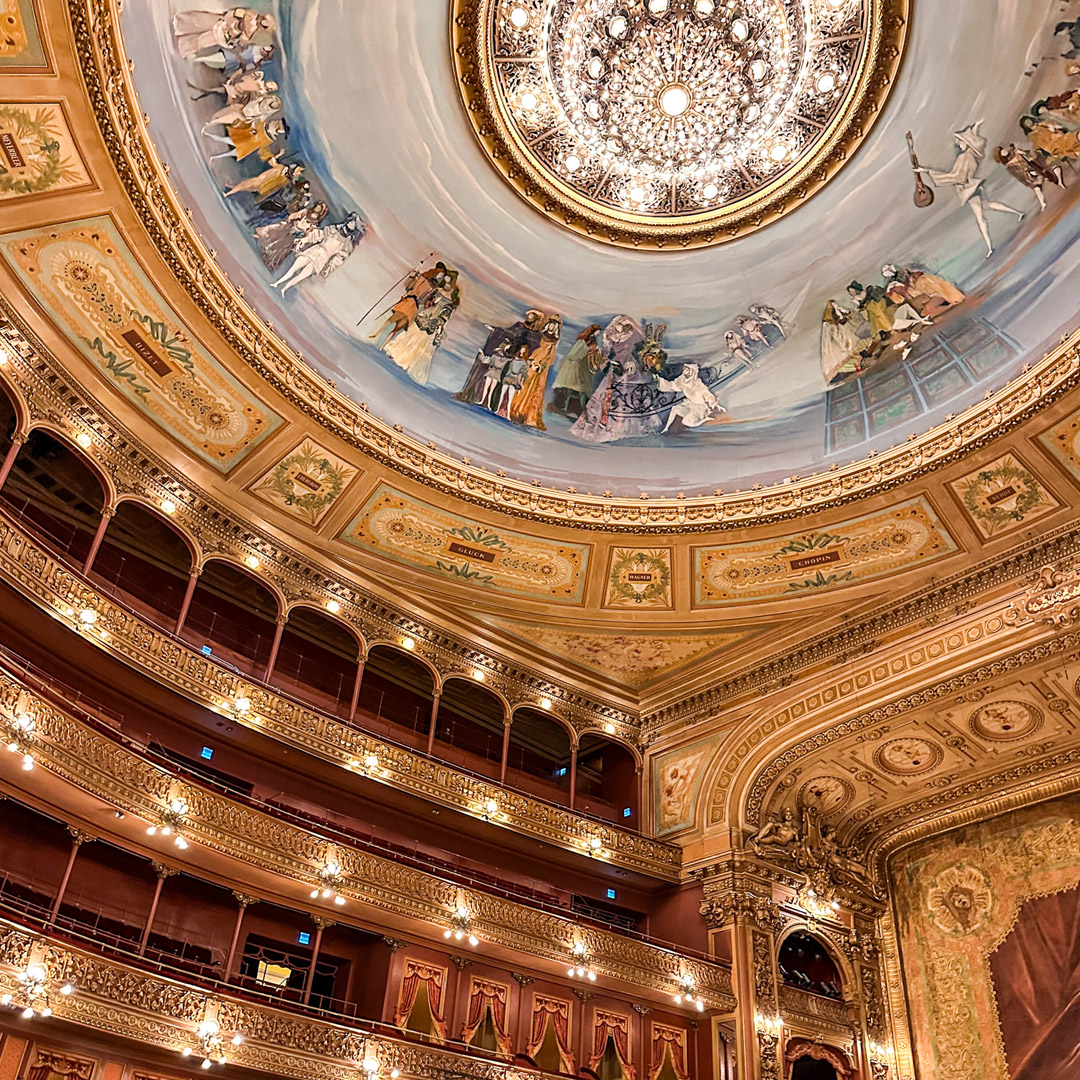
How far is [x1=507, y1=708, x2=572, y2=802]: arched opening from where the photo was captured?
20172 millimetres

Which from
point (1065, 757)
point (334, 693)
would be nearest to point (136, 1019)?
point (334, 693)

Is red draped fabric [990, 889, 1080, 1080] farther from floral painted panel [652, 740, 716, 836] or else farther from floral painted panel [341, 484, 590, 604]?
floral painted panel [341, 484, 590, 604]

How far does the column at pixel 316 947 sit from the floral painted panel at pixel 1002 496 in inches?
472

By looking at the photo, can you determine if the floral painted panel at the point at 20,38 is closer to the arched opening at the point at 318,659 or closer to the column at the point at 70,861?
the column at the point at 70,861

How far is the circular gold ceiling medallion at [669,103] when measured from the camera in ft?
56.2

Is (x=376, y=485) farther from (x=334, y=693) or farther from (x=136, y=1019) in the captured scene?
(x=136, y=1019)

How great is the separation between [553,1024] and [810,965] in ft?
18.3

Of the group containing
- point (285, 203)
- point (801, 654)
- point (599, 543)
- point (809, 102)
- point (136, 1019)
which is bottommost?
point (136, 1019)

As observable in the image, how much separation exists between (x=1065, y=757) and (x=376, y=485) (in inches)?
526

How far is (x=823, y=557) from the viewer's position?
18359 mm

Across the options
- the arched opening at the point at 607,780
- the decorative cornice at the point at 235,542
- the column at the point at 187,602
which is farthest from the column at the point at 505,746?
the column at the point at 187,602

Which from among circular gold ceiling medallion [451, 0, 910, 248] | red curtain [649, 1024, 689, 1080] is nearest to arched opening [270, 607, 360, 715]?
red curtain [649, 1024, 689, 1080]

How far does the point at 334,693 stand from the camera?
18.4 m

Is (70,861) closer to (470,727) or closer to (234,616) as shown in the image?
(234,616)
